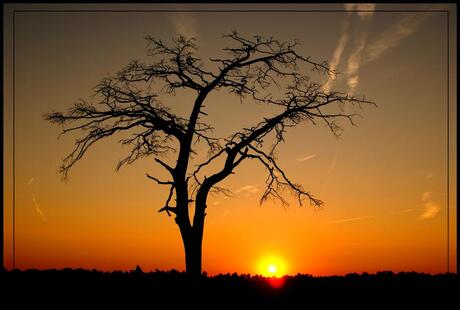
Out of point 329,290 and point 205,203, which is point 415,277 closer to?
point 329,290

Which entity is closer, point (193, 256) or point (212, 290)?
point (212, 290)

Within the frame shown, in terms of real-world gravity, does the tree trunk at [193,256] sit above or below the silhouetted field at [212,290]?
above

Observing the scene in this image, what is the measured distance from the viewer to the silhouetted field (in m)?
15.7

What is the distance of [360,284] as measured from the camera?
1745 cm

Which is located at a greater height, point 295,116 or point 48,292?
point 295,116

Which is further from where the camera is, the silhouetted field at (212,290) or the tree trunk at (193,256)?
the tree trunk at (193,256)

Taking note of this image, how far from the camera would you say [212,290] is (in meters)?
16.3

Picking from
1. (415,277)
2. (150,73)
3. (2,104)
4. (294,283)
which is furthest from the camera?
(150,73)

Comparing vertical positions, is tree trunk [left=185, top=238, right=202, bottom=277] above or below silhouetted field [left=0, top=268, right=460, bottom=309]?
above

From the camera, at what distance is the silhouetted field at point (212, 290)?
51.4 ft

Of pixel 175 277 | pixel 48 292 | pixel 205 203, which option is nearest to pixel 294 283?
pixel 175 277

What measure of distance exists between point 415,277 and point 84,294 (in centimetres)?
966

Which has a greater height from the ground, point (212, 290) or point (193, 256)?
point (193, 256)

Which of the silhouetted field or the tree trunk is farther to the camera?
the tree trunk
